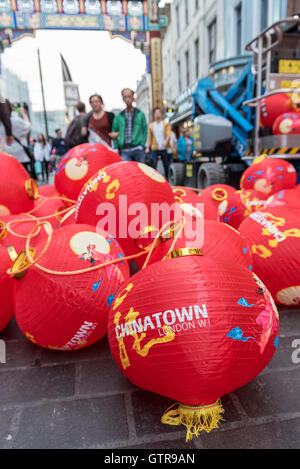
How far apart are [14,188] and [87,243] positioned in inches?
58.4

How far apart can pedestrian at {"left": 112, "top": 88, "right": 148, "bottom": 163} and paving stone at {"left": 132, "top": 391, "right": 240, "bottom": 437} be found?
509 cm

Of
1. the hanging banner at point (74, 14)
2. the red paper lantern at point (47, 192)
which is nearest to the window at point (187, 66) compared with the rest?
the hanging banner at point (74, 14)

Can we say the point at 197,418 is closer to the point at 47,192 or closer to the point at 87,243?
the point at 87,243

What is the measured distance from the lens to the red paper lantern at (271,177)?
4.20 meters

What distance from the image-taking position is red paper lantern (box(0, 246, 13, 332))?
2.07 meters

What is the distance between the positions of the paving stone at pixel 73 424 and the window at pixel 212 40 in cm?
2021

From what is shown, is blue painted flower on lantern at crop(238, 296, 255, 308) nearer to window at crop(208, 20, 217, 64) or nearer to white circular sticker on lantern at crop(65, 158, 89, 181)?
white circular sticker on lantern at crop(65, 158, 89, 181)

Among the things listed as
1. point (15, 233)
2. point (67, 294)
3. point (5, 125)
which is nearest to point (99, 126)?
point (5, 125)

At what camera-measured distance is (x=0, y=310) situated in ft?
6.89

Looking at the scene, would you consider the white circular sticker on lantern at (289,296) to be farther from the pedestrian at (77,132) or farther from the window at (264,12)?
the window at (264,12)

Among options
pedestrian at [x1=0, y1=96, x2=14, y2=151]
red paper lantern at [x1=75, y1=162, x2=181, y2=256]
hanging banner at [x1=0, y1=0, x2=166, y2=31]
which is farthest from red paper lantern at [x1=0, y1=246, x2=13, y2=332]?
hanging banner at [x1=0, y1=0, x2=166, y2=31]

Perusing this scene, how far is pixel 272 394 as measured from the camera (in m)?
1.62

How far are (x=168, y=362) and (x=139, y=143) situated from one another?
531cm
